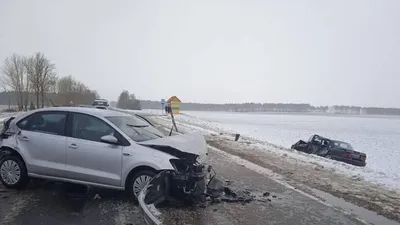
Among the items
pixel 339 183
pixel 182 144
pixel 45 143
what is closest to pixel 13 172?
pixel 45 143

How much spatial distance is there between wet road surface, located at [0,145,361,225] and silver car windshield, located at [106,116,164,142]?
1215mm

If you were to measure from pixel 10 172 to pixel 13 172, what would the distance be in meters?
0.08

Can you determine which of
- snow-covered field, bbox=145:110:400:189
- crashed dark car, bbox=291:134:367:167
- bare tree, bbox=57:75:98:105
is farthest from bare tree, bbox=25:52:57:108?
crashed dark car, bbox=291:134:367:167

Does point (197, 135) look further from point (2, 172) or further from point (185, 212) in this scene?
point (2, 172)

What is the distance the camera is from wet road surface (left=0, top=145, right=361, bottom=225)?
5573 millimetres

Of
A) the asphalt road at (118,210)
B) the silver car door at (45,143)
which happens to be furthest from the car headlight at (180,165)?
the silver car door at (45,143)

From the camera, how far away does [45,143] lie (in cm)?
705

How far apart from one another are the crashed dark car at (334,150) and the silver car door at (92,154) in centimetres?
1523

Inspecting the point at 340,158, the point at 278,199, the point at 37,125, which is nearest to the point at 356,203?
the point at 278,199

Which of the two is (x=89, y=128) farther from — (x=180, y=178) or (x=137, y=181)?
(x=180, y=178)

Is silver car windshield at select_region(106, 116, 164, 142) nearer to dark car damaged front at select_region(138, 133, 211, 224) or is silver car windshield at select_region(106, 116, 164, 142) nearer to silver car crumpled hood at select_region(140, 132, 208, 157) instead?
silver car crumpled hood at select_region(140, 132, 208, 157)

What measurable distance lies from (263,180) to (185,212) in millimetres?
3827

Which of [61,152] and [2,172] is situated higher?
[61,152]

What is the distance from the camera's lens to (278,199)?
7.33 metres
